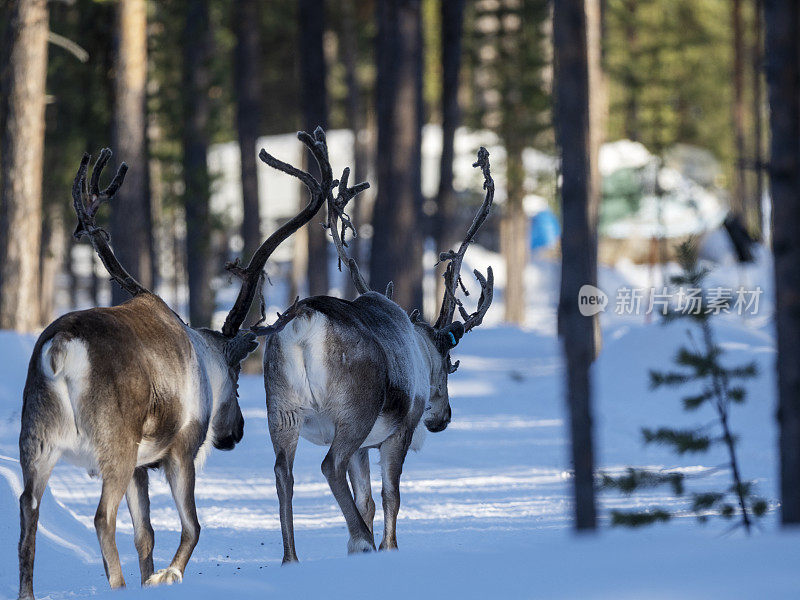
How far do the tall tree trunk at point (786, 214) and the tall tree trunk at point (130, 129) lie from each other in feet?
42.0

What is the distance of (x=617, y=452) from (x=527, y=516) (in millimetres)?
3926

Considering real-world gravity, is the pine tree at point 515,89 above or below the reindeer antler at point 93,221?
above

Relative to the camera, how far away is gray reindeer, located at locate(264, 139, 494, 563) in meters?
7.10

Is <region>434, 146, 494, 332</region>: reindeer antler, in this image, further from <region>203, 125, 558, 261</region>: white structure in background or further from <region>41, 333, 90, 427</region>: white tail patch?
<region>203, 125, 558, 261</region>: white structure in background

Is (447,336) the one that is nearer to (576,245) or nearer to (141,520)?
(576,245)

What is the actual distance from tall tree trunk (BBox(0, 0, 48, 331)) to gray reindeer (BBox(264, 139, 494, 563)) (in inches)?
436

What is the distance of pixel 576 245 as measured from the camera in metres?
7.30

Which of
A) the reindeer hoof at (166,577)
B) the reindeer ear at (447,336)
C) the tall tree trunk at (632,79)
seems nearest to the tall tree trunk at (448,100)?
the tall tree trunk at (632,79)

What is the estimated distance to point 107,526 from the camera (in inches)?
243

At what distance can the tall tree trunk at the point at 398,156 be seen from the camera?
20031mm

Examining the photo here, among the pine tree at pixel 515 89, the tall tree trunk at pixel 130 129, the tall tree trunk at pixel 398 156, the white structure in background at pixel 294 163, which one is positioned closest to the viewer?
the tall tree trunk at pixel 130 129

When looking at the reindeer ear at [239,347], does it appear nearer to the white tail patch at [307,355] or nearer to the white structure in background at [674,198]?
the white tail patch at [307,355]

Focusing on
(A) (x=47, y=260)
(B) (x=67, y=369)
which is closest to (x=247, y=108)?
(A) (x=47, y=260)

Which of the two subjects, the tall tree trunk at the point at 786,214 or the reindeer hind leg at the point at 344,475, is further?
the reindeer hind leg at the point at 344,475
